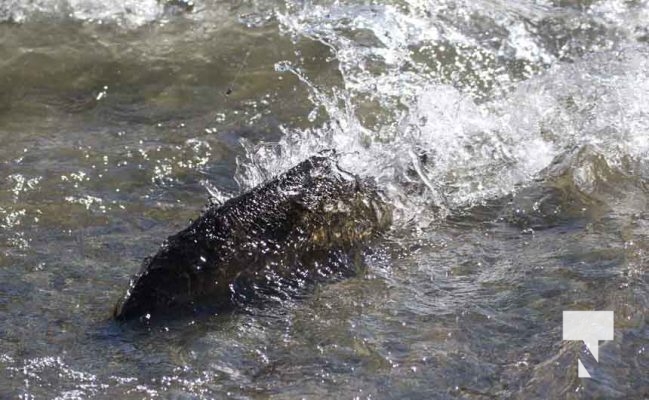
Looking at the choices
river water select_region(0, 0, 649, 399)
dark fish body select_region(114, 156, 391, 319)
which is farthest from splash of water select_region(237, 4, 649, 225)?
dark fish body select_region(114, 156, 391, 319)

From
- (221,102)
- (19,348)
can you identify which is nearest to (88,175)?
(221,102)

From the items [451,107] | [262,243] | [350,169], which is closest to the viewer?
[262,243]

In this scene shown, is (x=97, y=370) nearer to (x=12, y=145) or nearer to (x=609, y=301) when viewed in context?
(x=609, y=301)

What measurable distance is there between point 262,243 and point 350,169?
1169 millimetres

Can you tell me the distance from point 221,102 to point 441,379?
3716mm

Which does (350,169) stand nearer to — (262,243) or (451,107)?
(262,243)

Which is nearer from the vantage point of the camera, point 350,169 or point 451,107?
point 350,169

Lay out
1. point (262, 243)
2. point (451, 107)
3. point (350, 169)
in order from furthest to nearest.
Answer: point (451, 107)
point (350, 169)
point (262, 243)

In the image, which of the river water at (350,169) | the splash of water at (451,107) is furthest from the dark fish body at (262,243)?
the splash of water at (451,107)

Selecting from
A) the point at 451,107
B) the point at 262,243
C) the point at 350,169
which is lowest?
the point at 262,243

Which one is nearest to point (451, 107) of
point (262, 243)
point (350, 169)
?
point (350, 169)

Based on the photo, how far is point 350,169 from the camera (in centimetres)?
566

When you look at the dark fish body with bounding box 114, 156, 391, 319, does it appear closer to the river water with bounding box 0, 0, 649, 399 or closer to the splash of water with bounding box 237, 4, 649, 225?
the river water with bounding box 0, 0, 649, 399

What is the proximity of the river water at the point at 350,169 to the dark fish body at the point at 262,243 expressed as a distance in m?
0.14
